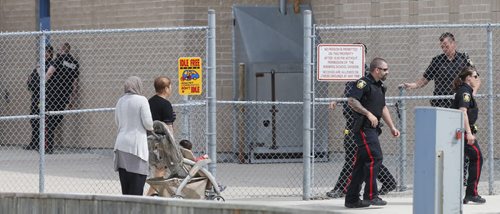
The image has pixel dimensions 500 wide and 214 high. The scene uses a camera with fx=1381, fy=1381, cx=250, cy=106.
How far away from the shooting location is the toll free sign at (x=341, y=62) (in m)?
14.3

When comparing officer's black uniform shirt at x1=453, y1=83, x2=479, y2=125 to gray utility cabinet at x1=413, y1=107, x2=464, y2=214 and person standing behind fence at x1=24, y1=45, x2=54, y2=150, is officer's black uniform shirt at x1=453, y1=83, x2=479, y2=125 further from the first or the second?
person standing behind fence at x1=24, y1=45, x2=54, y2=150

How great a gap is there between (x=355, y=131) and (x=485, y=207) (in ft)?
5.07

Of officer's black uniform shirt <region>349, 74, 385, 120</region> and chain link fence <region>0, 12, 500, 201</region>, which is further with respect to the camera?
chain link fence <region>0, 12, 500, 201</region>

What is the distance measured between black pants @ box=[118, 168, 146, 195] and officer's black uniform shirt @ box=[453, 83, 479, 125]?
3.28 metres

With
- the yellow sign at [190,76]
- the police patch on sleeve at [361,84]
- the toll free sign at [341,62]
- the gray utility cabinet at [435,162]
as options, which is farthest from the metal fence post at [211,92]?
the gray utility cabinet at [435,162]

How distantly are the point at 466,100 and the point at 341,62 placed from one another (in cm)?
148

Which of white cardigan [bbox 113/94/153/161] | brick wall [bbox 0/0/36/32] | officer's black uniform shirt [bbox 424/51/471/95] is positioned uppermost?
brick wall [bbox 0/0/36/32]

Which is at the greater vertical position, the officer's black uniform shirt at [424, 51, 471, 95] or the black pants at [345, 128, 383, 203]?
the officer's black uniform shirt at [424, 51, 471, 95]

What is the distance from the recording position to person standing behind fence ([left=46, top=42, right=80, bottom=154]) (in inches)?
828

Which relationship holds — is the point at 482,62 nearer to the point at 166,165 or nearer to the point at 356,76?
the point at 356,76

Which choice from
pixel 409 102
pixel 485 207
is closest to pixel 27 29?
pixel 409 102

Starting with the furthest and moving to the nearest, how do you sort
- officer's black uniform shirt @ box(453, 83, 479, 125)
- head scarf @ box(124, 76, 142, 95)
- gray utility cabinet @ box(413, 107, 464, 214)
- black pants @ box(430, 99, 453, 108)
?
1. black pants @ box(430, 99, 453, 108)
2. officer's black uniform shirt @ box(453, 83, 479, 125)
3. head scarf @ box(124, 76, 142, 95)
4. gray utility cabinet @ box(413, 107, 464, 214)

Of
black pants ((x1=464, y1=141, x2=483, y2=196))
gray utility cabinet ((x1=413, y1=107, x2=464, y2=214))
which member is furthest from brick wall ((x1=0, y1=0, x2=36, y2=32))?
gray utility cabinet ((x1=413, y1=107, x2=464, y2=214))

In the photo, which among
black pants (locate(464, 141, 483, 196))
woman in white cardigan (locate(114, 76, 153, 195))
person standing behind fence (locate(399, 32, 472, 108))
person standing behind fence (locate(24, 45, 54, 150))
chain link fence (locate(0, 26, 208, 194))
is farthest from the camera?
person standing behind fence (locate(24, 45, 54, 150))
